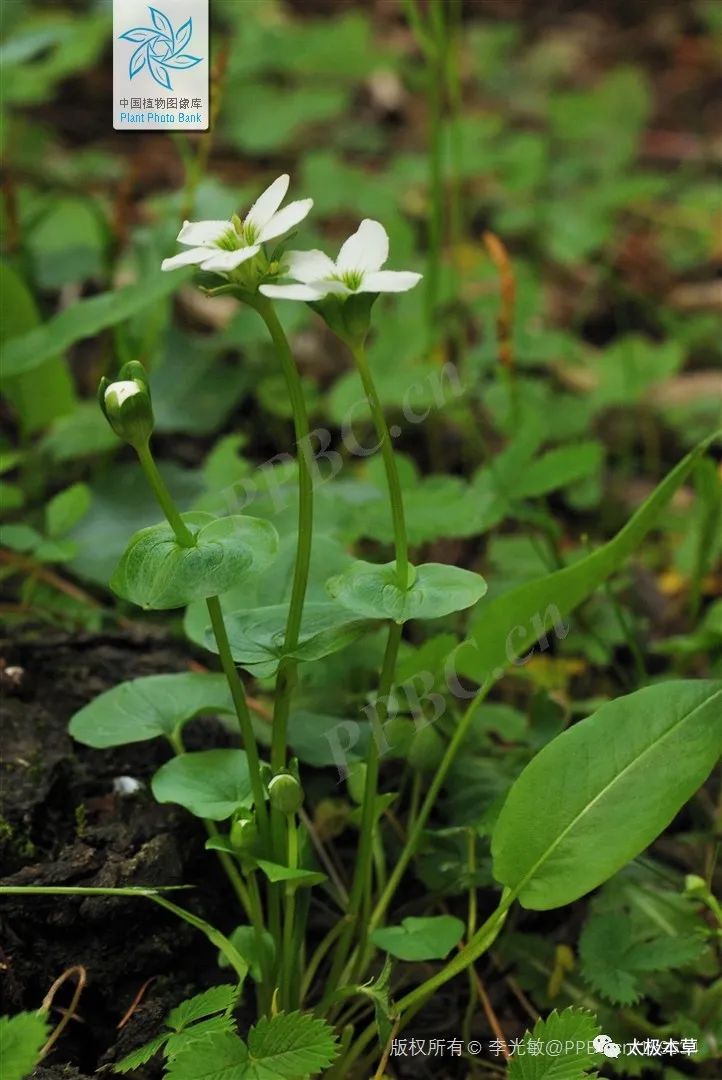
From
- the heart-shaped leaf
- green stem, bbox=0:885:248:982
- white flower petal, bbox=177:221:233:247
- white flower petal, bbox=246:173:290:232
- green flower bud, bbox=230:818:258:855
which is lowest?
green stem, bbox=0:885:248:982

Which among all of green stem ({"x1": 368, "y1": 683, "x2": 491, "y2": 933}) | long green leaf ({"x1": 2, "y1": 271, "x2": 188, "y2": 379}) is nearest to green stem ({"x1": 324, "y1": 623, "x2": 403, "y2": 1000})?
green stem ({"x1": 368, "y1": 683, "x2": 491, "y2": 933})

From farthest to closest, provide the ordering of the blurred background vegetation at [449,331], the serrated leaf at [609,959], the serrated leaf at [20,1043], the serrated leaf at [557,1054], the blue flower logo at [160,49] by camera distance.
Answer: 1. the blurred background vegetation at [449,331]
2. the blue flower logo at [160,49]
3. the serrated leaf at [609,959]
4. the serrated leaf at [557,1054]
5. the serrated leaf at [20,1043]

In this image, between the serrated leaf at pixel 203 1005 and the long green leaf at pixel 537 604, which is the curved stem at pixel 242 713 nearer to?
the serrated leaf at pixel 203 1005

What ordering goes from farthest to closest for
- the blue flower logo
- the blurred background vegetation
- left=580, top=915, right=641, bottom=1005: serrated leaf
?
the blurred background vegetation → the blue flower logo → left=580, top=915, right=641, bottom=1005: serrated leaf

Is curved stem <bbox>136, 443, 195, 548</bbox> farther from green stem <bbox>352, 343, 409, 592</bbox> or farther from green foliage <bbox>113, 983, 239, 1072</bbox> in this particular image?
green foliage <bbox>113, 983, 239, 1072</bbox>

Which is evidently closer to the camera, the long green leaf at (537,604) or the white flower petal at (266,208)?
the white flower petal at (266,208)

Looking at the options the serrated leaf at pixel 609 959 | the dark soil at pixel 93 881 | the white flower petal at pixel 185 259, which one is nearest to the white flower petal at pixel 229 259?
the white flower petal at pixel 185 259

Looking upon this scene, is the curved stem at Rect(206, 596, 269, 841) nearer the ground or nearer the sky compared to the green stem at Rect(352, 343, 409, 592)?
nearer the ground
